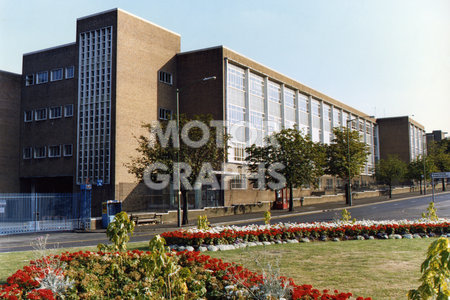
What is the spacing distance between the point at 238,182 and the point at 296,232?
29657mm

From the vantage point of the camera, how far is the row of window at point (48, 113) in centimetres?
4519

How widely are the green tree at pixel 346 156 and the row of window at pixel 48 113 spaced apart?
29.7 m

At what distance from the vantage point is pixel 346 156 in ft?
166

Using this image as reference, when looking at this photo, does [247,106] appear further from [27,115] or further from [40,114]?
[27,115]

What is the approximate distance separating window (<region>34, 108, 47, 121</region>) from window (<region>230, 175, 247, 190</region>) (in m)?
21.5

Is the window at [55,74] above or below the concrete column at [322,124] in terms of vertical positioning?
above

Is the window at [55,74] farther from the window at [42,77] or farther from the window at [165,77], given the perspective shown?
the window at [165,77]

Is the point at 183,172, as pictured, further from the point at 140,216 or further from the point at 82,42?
the point at 82,42

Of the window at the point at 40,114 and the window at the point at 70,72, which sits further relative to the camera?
the window at the point at 40,114

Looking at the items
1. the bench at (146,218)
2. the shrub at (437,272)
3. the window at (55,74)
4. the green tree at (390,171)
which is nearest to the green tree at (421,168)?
the green tree at (390,171)

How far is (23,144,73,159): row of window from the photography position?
44438mm

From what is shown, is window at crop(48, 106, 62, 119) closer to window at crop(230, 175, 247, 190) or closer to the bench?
window at crop(230, 175, 247, 190)

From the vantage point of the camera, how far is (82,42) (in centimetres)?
4444

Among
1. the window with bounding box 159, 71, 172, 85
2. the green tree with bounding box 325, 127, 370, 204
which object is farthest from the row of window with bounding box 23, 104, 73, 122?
the green tree with bounding box 325, 127, 370, 204
